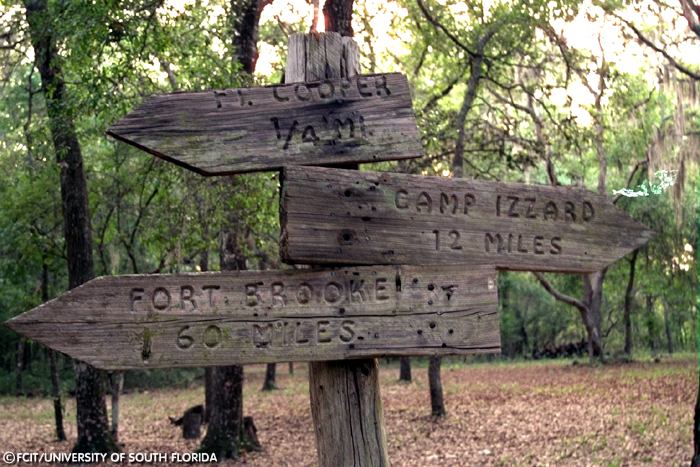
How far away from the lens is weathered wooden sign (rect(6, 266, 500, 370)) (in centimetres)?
336

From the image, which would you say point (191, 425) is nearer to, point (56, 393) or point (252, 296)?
point (56, 393)

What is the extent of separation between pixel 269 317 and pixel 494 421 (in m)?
14.7

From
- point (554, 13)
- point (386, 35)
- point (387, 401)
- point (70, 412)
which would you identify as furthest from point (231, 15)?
point (70, 412)

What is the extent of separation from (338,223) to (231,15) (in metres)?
8.86

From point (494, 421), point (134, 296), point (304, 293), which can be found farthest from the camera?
point (494, 421)

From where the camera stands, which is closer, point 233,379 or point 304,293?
point 304,293

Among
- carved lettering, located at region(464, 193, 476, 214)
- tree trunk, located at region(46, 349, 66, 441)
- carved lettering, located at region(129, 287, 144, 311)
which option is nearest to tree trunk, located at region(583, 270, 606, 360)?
tree trunk, located at region(46, 349, 66, 441)

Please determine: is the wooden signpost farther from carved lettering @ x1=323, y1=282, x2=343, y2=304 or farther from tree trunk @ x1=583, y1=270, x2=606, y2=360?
tree trunk @ x1=583, y1=270, x2=606, y2=360

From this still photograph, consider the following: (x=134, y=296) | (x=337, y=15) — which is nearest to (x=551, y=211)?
(x=134, y=296)

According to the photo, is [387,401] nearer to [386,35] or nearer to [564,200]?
[386,35]

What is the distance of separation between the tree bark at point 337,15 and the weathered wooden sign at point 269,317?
416 cm

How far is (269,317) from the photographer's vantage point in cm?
353

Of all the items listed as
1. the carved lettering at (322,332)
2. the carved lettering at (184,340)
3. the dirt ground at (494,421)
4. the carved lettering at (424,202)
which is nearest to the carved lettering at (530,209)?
the carved lettering at (424,202)

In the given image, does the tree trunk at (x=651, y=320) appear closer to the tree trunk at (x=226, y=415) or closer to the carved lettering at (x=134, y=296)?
the tree trunk at (x=226, y=415)
